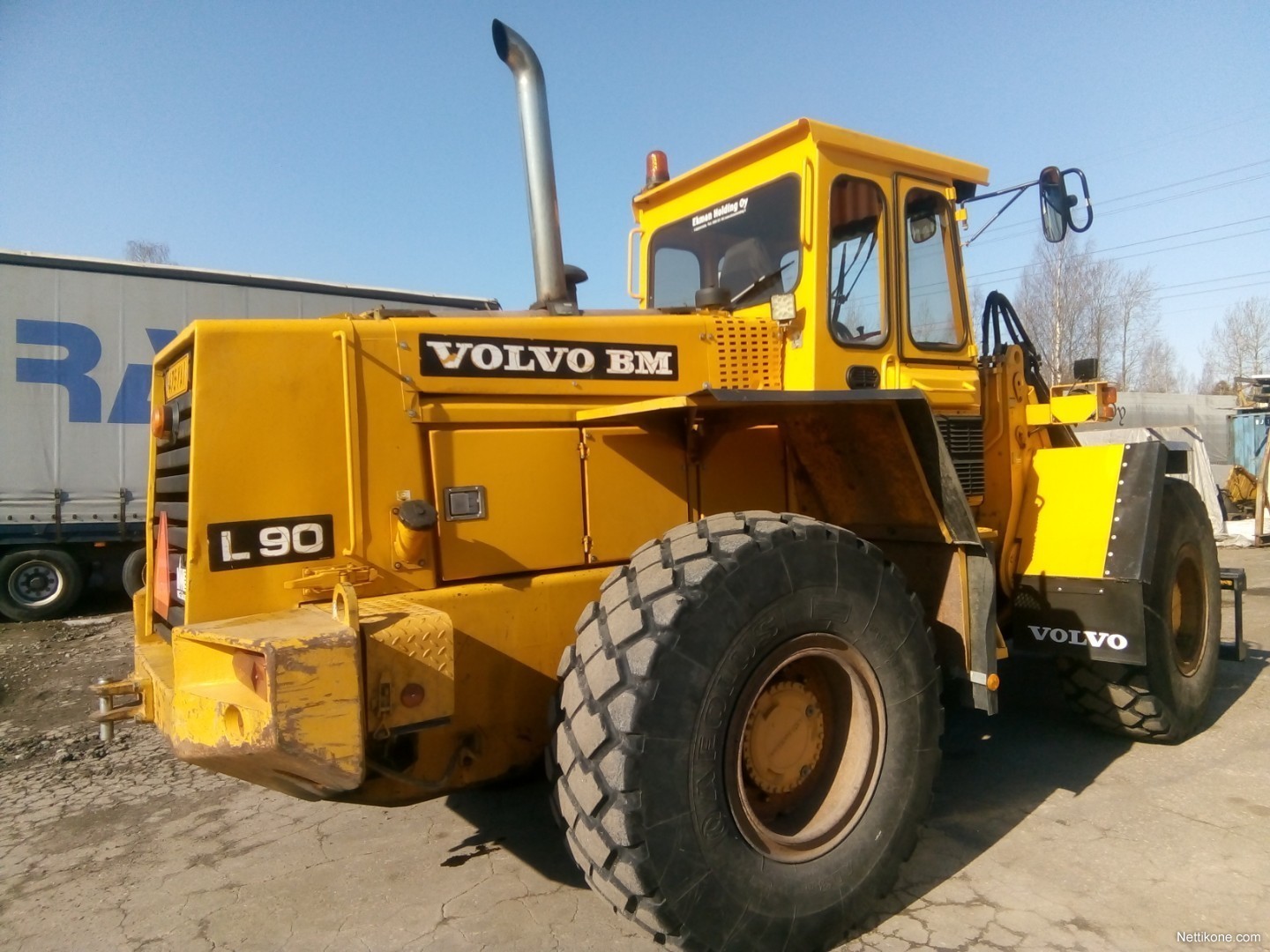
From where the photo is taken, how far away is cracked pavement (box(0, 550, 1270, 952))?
2.98 m

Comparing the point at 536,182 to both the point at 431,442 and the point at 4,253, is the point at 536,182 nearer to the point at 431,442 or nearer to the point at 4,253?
the point at 431,442

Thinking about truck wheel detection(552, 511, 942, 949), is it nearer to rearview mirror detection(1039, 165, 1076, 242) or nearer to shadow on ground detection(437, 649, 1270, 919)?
shadow on ground detection(437, 649, 1270, 919)

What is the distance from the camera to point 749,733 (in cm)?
292

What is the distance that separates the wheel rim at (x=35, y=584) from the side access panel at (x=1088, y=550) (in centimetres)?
1042

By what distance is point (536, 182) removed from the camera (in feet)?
12.5

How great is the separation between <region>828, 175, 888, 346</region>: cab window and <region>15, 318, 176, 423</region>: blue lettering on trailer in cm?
895

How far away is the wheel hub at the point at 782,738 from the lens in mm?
2939

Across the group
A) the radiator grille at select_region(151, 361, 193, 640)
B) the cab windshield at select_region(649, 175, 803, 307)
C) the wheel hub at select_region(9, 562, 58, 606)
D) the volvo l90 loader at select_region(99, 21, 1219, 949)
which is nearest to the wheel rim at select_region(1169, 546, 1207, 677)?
the volvo l90 loader at select_region(99, 21, 1219, 949)

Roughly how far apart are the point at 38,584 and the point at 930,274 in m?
10.5

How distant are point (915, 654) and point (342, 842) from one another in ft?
8.44

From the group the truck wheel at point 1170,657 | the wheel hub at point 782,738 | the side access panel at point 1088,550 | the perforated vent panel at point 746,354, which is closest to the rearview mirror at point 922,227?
the perforated vent panel at point 746,354

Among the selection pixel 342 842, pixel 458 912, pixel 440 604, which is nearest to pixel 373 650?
pixel 440 604

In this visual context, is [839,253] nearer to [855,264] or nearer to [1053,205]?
[855,264]

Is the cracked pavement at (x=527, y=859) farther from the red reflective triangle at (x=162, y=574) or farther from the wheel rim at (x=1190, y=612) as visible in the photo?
the red reflective triangle at (x=162, y=574)
